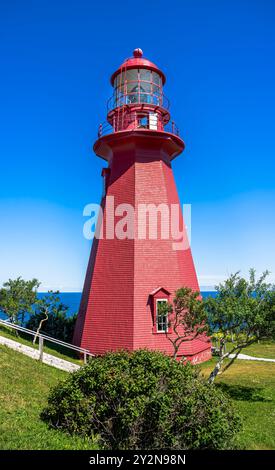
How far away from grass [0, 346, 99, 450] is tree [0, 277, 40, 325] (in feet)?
26.6

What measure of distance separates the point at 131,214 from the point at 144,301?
465 cm

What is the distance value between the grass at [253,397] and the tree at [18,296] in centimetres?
1174

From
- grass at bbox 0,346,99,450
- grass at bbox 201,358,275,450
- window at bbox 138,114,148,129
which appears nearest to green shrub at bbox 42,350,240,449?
grass at bbox 0,346,99,450

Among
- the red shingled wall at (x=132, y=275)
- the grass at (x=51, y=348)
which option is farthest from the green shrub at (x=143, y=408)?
the grass at (x=51, y=348)

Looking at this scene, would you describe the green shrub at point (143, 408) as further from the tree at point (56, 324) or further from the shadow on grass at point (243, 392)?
the tree at point (56, 324)

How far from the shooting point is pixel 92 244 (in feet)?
68.1

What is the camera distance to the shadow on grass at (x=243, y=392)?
557 inches

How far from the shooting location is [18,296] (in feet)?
75.4

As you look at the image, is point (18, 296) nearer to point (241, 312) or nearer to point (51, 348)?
point (51, 348)

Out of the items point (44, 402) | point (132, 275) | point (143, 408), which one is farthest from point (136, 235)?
point (143, 408)

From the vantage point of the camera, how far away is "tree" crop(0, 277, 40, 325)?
2209 centimetres

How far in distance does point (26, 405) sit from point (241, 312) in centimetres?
834
